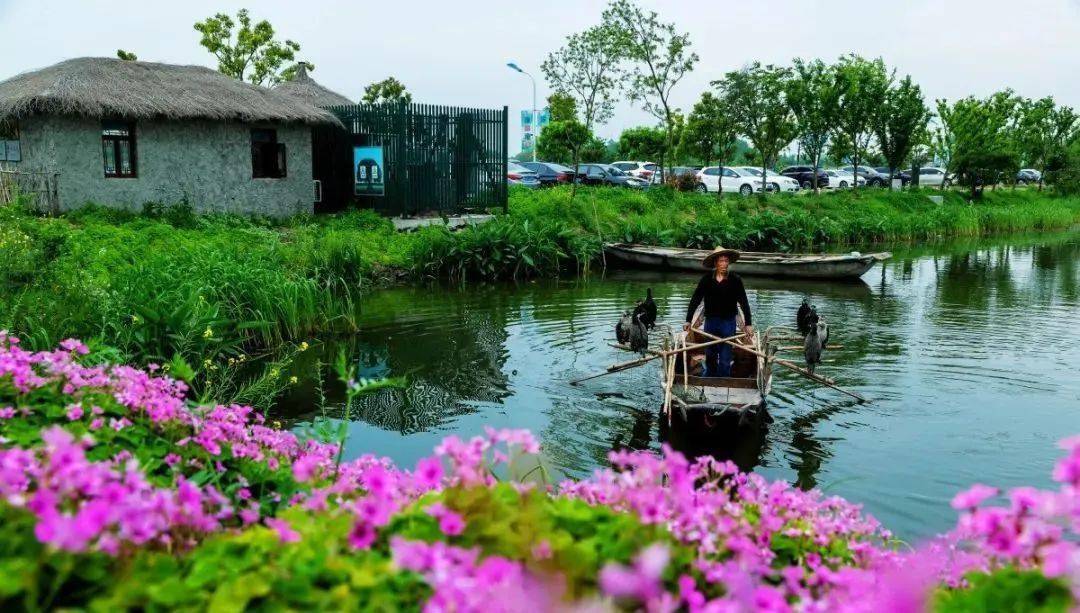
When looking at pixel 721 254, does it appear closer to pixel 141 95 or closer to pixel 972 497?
pixel 972 497

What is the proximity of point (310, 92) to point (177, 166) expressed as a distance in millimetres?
7720

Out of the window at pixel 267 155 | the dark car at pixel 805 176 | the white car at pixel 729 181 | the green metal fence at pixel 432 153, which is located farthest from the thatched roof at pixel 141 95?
the dark car at pixel 805 176

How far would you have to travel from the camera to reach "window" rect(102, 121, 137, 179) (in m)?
20.6

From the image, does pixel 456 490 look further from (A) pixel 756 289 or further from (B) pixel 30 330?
(A) pixel 756 289

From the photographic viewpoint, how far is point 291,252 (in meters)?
16.8

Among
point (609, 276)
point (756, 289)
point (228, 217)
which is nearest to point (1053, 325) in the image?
point (756, 289)

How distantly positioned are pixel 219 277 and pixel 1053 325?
13.3 meters

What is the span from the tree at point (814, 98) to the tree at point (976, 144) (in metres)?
8.52

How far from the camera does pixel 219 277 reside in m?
12.2

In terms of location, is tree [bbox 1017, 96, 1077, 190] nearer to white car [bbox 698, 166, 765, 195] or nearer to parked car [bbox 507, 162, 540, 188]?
white car [bbox 698, 166, 765, 195]

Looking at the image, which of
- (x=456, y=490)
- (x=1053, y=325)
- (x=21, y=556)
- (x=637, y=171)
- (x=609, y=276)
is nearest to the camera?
(x=21, y=556)

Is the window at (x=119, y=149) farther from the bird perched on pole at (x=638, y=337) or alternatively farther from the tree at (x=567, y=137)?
the bird perched on pole at (x=638, y=337)

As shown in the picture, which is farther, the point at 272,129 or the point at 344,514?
the point at 272,129

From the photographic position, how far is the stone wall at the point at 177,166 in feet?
64.8
